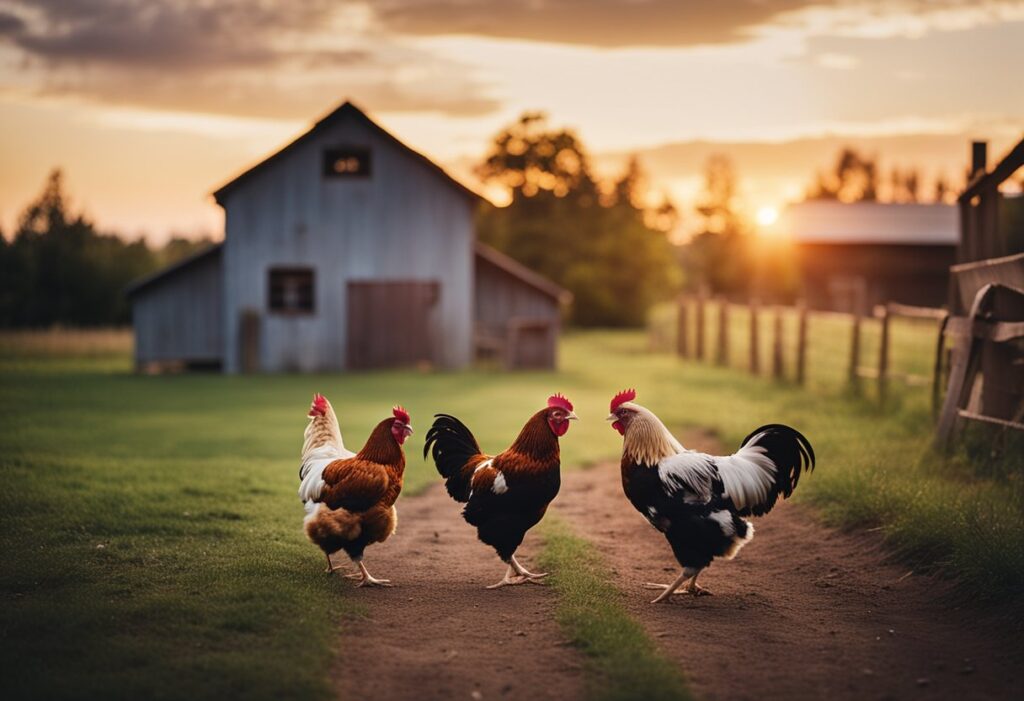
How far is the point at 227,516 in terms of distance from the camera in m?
9.73

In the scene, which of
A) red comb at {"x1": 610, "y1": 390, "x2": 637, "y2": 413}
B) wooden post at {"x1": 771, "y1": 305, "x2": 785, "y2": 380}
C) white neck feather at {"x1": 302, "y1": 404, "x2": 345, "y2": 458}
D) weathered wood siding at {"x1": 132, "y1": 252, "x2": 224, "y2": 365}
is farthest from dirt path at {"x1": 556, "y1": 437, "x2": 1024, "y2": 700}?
weathered wood siding at {"x1": 132, "y1": 252, "x2": 224, "y2": 365}

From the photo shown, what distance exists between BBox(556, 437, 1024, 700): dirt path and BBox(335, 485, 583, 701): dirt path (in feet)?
2.68

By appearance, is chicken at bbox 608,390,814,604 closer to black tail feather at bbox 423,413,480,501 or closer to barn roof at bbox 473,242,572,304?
black tail feather at bbox 423,413,480,501

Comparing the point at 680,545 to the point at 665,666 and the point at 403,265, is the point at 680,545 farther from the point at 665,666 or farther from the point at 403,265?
the point at 403,265

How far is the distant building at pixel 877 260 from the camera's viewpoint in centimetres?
5322

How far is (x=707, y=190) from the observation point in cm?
8625

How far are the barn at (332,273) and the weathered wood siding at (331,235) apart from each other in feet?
0.10

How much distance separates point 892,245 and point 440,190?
3477 cm

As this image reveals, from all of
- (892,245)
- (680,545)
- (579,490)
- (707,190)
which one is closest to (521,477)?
(680,545)

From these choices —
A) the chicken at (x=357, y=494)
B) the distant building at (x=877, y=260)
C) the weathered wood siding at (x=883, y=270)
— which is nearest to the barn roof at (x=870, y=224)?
the distant building at (x=877, y=260)

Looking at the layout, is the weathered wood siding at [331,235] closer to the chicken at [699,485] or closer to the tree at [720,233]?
the chicken at [699,485]

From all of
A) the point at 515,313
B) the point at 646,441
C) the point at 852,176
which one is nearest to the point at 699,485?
the point at 646,441

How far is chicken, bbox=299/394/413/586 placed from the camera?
23.8ft

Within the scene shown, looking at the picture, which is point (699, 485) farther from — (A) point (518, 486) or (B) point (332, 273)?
(B) point (332, 273)
